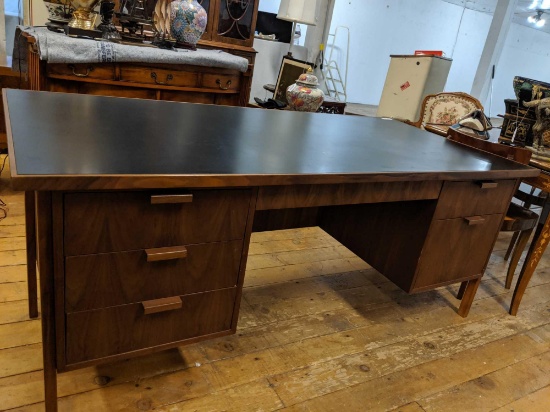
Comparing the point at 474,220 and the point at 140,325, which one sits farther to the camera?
the point at 474,220

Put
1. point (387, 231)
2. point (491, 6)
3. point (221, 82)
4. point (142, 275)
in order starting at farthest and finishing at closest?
1. point (491, 6)
2. point (221, 82)
3. point (387, 231)
4. point (142, 275)

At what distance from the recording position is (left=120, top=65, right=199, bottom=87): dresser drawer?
233cm

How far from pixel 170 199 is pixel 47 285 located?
298 millimetres

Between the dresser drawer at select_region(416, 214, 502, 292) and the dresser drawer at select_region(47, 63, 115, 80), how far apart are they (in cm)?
178

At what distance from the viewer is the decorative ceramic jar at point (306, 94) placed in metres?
2.53

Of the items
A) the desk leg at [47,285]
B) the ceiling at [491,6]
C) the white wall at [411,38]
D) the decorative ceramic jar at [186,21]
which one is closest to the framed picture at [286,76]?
the decorative ceramic jar at [186,21]

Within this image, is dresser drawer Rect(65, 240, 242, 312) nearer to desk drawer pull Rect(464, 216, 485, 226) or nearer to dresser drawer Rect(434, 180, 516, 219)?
dresser drawer Rect(434, 180, 516, 219)

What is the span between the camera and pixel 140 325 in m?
1.04

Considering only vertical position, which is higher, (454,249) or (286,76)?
(286,76)

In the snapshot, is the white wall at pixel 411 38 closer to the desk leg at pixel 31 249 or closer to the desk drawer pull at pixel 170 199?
the desk leg at pixel 31 249

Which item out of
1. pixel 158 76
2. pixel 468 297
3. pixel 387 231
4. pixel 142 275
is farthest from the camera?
pixel 158 76

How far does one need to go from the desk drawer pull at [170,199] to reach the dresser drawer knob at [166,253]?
0.12 meters

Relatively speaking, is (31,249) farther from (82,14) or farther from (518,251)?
(518,251)

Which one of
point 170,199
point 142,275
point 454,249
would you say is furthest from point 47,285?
point 454,249
